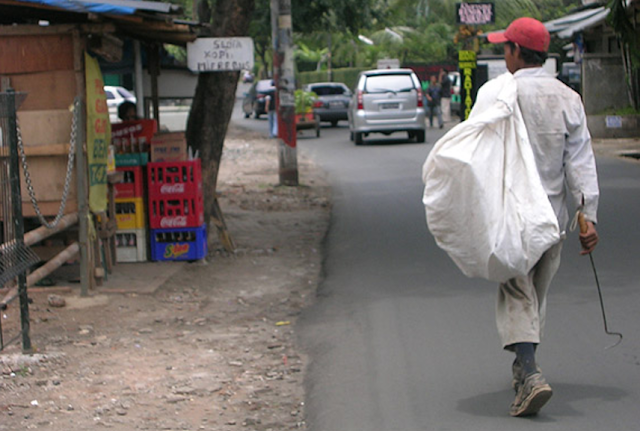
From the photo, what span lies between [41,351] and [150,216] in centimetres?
335

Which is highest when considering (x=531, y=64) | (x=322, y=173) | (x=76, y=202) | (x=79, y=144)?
(x=531, y=64)

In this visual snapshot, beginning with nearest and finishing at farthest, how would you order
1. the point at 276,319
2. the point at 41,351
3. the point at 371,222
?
1. the point at 41,351
2. the point at 276,319
3. the point at 371,222

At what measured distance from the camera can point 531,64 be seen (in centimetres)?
517

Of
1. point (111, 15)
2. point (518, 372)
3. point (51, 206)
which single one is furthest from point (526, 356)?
point (51, 206)

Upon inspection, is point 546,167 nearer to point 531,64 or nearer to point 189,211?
point 531,64

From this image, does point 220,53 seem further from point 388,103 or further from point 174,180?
point 388,103

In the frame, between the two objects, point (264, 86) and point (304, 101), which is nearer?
point (304, 101)

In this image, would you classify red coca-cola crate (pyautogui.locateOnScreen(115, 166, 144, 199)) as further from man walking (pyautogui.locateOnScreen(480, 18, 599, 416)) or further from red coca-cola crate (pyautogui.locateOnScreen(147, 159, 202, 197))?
man walking (pyautogui.locateOnScreen(480, 18, 599, 416))

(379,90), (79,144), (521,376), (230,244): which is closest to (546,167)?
(521,376)

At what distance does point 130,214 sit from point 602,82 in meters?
18.5

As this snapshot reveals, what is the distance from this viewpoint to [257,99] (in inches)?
1692

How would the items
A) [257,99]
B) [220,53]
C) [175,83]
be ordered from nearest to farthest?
[220,53] → [175,83] → [257,99]

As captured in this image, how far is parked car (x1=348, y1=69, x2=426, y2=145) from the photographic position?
2558 cm

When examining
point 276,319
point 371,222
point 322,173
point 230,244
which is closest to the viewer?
point 276,319
